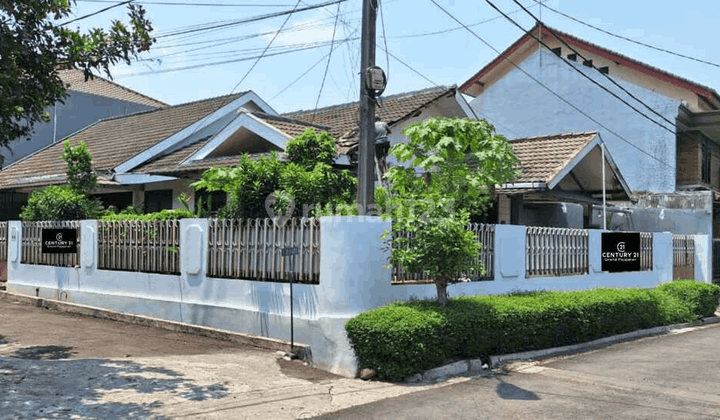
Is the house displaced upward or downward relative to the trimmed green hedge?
upward

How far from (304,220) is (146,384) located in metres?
3.23

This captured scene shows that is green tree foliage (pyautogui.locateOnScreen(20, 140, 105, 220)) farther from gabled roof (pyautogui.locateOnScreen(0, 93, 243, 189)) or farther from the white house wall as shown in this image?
the white house wall

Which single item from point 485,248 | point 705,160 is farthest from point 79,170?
point 705,160

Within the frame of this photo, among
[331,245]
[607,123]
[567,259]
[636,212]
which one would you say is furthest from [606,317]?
[607,123]

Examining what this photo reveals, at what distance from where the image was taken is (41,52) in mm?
8344

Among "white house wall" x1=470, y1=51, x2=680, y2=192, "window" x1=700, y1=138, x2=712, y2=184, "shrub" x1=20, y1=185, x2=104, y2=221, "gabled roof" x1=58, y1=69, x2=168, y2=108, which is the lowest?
"shrub" x1=20, y1=185, x2=104, y2=221

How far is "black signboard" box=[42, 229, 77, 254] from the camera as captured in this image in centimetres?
1425

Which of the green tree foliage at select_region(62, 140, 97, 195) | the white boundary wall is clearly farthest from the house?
the white boundary wall

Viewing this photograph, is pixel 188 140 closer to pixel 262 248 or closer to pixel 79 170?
pixel 79 170

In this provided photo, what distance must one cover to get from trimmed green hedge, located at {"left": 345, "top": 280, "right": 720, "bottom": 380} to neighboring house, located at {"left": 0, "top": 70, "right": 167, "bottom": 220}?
64.2ft

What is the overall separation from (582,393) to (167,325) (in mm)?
7062

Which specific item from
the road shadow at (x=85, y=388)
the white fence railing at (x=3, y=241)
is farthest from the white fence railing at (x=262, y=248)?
the white fence railing at (x=3, y=241)

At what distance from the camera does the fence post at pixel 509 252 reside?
11602 mm

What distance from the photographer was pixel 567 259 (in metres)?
13.7
